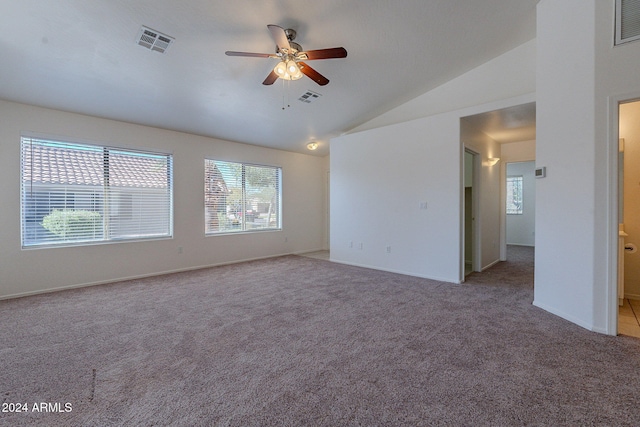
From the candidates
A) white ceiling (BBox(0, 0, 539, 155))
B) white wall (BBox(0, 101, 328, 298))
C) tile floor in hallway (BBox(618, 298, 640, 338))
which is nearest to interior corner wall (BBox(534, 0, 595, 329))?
tile floor in hallway (BBox(618, 298, 640, 338))

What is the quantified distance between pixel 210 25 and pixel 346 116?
3.06m

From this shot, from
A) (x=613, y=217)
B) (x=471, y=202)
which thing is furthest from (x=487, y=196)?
(x=613, y=217)

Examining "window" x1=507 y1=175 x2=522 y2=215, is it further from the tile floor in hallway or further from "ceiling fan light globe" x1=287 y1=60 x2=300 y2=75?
"ceiling fan light globe" x1=287 y1=60 x2=300 y2=75

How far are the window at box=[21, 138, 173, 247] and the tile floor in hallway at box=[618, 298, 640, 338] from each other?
20.9ft

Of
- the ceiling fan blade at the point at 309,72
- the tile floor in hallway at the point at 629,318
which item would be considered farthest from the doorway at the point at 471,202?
the ceiling fan blade at the point at 309,72

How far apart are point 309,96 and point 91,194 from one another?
382 cm

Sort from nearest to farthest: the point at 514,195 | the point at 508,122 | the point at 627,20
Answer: the point at 627,20 < the point at 508,122 < the point at 514,195

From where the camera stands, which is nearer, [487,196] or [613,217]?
[613,217]

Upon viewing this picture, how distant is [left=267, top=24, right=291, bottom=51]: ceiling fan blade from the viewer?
2422 mm

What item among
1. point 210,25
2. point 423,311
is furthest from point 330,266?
point 210,25

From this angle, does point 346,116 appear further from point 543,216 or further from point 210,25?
point 543,216

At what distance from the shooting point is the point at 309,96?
4.52m

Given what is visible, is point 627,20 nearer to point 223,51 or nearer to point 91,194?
point 223,51

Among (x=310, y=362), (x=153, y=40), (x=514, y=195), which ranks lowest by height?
(x=310, y=362)
